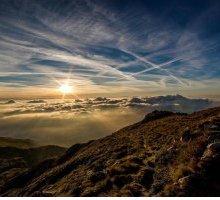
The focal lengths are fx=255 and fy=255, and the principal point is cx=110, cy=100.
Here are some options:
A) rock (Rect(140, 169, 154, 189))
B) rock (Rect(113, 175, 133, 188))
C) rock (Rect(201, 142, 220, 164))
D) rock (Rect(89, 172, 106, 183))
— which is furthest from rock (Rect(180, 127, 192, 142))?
rock (Rect(89, 172, 106, 183))

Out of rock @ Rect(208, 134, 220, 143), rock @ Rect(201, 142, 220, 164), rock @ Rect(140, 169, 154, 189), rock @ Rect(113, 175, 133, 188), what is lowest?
rock @ Rect(113, 175, 133, 188)

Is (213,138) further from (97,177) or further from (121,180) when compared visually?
(97,177)

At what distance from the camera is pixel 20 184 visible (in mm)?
67625

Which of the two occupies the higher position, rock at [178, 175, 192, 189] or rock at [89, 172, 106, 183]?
rock at [178, 175, 192, 189]

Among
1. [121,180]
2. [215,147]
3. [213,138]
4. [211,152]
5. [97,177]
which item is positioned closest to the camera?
[211,152]

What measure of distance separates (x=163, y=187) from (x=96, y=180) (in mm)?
9052

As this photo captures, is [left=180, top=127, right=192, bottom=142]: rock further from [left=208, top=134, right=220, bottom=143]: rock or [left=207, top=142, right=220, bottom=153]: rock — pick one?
[left=207, top=142, right=220, bottom=153]: rock

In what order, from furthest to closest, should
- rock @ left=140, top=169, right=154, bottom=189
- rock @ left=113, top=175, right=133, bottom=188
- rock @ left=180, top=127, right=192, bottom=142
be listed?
rock @ left=180, top=127, right=192, bottom=142 → rock @ left=113, top=175, right=133, bottom=188 → rock @ left=140, top=169, right=154, bottom=189

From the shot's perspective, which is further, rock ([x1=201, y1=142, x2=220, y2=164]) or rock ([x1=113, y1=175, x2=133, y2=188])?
rock ([x1=113, y1=175, x2=133, y2=188])

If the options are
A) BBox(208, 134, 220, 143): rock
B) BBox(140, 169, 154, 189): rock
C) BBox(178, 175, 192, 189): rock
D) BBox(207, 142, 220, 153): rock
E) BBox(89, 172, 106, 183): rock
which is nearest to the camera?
BBox(178, 175, 192, 189): rock

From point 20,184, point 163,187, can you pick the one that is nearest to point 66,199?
point 163,187

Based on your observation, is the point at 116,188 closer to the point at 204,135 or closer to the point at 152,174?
the point at 152,174

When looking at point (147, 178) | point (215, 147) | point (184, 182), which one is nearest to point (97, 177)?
point (147, 178)

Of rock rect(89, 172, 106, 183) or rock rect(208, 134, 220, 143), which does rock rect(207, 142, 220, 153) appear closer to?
rock rect(208, 134, 220, 143)
